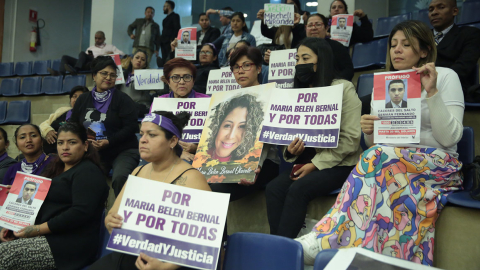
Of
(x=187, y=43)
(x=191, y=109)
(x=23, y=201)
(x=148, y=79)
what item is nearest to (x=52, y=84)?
(x=148, y=79)

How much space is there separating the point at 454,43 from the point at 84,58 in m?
7.89

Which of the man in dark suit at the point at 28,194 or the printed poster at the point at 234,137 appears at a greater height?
the printed poster at the point at 234,137

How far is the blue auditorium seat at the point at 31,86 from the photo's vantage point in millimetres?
9360

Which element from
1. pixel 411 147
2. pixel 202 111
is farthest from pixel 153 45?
pixel 411 147

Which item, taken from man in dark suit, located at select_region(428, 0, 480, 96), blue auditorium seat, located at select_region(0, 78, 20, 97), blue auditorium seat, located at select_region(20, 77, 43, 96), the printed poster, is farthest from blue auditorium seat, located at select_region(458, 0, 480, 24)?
blue auditorium seat, located at select_region(0, 78, 20, 97)

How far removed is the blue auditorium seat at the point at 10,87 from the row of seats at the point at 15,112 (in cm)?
144

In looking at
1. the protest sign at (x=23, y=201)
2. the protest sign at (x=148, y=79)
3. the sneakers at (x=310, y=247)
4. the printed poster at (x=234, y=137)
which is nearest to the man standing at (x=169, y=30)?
the protest sign at (x=148, y=79)

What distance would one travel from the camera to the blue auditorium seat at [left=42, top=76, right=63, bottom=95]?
916cm

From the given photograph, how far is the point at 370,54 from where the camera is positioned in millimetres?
5414

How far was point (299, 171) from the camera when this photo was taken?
9.43 ft

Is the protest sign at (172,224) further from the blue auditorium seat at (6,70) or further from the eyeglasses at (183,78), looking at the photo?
the blue auditorium seat at (6,70)

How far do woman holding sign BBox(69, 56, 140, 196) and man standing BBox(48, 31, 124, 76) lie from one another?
5438 mm

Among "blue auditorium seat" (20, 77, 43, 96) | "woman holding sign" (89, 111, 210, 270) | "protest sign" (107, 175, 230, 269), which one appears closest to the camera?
"protest sign" (107, 175, 230, 269)

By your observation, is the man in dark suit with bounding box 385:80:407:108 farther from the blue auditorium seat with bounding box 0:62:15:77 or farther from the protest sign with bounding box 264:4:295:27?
the blue auditorium seat with bounding box 0:62:15:77
